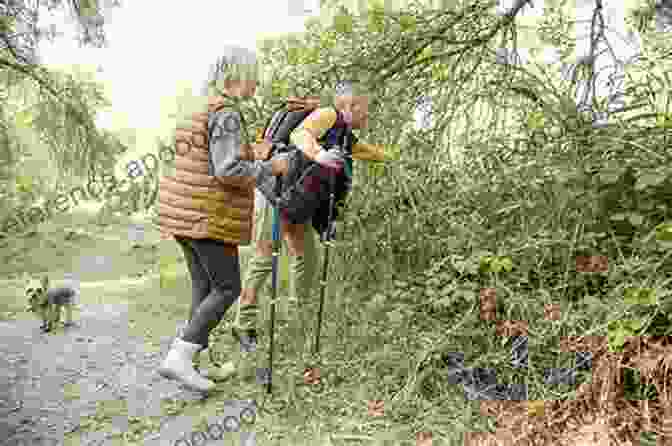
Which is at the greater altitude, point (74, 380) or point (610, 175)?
point (610, 175)

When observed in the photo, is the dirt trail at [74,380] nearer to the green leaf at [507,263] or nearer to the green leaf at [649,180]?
the green leaf at [507,263]

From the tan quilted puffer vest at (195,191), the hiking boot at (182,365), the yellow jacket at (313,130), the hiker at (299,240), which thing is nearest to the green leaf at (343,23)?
the hiker at (299,240)

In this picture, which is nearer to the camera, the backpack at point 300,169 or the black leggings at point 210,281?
the black leggings at point 210,281

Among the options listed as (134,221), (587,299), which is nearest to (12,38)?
(587,299)

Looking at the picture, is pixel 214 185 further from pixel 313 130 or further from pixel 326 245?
pixel 326 245

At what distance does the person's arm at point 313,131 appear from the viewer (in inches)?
116

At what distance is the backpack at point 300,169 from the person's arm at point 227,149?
45 centimetres

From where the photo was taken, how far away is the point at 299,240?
Result: 3.58 metres

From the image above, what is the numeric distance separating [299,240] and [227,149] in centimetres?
104

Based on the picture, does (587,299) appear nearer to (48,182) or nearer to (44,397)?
(44,397)

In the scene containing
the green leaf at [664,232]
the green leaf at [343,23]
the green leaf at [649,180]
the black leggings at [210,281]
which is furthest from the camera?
the green leaf at [343,23]

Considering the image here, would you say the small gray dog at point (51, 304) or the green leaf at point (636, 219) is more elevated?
the green leaf at point (636, 219)

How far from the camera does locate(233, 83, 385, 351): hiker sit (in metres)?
3.12

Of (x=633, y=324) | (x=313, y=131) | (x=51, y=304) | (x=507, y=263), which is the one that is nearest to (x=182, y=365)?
(x=313, y=131)
